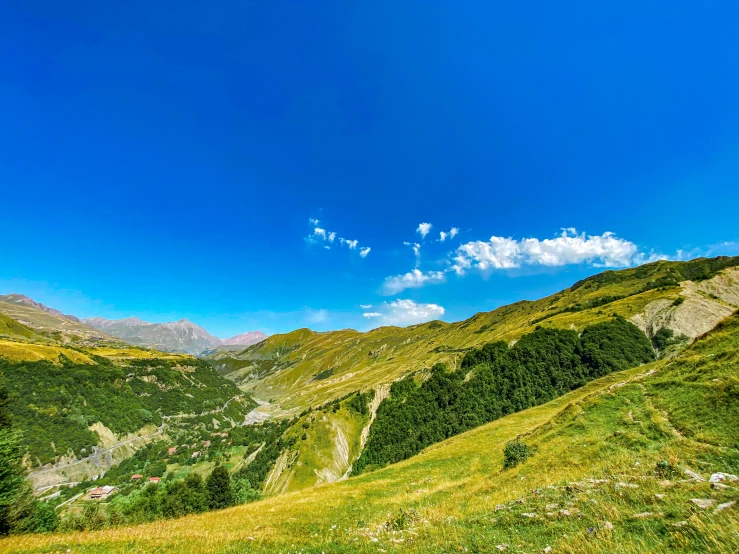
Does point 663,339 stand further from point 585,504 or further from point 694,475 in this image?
point 585,504

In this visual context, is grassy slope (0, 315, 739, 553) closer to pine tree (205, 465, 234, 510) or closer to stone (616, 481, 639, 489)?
stone (616, 481, 639, 489)

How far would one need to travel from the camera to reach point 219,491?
206ft

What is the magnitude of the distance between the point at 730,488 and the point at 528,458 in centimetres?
2083

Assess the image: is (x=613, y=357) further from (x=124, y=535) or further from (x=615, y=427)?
(x=124, y=535)

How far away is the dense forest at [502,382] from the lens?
8425cm

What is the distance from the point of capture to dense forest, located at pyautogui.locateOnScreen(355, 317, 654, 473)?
8425 cm

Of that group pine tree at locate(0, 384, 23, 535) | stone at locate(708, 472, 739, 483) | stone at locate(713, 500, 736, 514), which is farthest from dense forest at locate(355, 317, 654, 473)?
stone at locate(713, 500, 736, 514)

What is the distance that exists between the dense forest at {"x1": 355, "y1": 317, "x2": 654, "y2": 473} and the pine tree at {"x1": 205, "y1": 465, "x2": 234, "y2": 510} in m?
42.8

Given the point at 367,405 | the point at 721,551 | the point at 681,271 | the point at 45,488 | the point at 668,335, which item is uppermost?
the point at 681,271

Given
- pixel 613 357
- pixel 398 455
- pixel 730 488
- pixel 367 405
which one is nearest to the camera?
pixel 730 488

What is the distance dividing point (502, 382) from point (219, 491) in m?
79.1

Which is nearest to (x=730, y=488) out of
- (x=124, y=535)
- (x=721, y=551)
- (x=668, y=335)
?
(x=721, y=551)

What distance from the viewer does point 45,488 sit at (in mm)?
134250

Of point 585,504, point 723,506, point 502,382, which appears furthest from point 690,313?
point 723,506
